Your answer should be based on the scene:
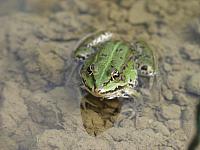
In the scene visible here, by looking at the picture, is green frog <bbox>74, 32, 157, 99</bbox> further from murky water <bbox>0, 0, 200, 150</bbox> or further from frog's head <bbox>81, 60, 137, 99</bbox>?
murky water <bbox>0, 0, 200, 150</bbox>

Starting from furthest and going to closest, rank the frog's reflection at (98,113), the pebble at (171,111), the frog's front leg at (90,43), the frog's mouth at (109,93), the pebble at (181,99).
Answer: the frog's front leg at (90,43)
the pebble at (181,99)
the pebble at (171,111)
the frog's reflection at (98,113)
the frog's mouth at (109,93)

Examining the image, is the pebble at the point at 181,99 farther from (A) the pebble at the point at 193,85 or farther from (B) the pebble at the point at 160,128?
(B) the pebble at the point at 160,128

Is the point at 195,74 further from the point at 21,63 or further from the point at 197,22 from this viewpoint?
the point at 21,63

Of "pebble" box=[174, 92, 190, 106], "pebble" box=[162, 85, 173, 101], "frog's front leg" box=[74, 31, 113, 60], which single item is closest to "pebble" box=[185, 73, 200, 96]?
"pebble" box=[174, 92, 190, 106]

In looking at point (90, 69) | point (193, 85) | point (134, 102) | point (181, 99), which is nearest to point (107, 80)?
point (90, 69)

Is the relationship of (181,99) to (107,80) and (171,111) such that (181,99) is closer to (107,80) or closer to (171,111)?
(171,111)

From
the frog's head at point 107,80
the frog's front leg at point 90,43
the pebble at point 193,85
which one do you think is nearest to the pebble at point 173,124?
the pebble at point 193,85

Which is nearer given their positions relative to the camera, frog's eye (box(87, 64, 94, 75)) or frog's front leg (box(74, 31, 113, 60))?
frog's eye (box(87, 64, 94, 75))
